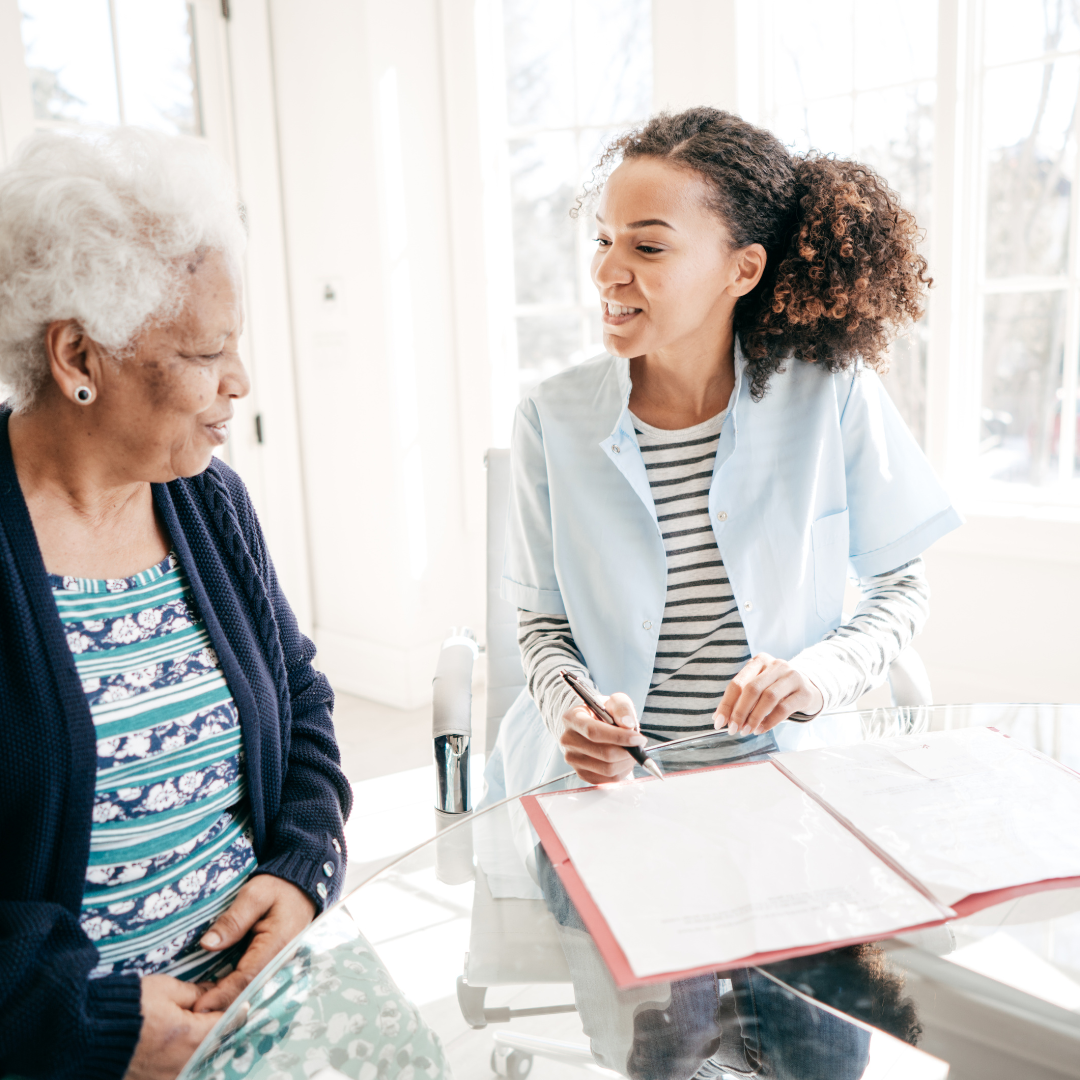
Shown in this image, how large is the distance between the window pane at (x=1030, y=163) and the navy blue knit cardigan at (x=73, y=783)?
250 cm

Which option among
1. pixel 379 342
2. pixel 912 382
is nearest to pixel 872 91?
pixel 912 382

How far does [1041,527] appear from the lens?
2.65m

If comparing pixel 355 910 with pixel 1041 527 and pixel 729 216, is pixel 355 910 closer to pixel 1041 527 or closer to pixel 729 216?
pixel 729 216

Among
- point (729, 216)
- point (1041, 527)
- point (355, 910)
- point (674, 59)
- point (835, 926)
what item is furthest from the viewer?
point (674, 59)

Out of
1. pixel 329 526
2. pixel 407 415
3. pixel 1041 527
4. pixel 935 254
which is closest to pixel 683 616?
pixel 1041 527

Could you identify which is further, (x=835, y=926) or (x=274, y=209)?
(x=274, y=209)

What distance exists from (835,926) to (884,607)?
0.73 m

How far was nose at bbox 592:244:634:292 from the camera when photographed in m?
1.36

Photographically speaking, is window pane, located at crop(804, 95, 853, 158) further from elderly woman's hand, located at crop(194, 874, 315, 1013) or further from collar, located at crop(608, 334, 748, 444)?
elderly woman's hand, located at crop(194, 874, 315, 1013)

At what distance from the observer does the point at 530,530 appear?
1.51 metres

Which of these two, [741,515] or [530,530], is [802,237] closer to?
[741,515]

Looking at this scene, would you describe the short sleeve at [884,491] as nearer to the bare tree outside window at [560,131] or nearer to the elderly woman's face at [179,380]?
the elderly woman's face at [179,380]

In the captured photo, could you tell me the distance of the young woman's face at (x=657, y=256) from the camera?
4.42 ft

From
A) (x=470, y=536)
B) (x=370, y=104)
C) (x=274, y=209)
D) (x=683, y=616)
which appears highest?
(x=370, y=104)
